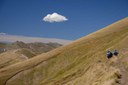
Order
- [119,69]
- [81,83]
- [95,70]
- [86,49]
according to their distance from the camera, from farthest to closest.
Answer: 1. [86,49]
2. [81,83]
3. [95,70]
4. [119,69]

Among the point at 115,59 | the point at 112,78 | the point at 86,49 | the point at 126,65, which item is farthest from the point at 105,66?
the point at 86,49

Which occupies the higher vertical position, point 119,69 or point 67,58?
point 67,58

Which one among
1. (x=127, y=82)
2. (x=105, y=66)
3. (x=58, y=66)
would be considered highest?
(x=58, y=66)

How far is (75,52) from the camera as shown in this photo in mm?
199375

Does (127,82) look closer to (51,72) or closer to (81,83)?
(81,83)

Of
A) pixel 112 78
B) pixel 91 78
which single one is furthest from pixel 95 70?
pixel 112 78

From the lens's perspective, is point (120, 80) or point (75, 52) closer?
point (120, 80)

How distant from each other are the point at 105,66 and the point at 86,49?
404 feet

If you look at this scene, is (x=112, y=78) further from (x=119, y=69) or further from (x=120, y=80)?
(x=119, y=69)

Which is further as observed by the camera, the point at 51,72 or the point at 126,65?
the point at 51,72

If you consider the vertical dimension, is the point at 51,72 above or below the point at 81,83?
above

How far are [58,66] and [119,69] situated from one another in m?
138

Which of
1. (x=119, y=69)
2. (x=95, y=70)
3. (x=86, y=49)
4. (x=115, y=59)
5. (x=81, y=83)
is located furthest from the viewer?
(x=86, y=49)

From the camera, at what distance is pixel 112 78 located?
5469 cm
